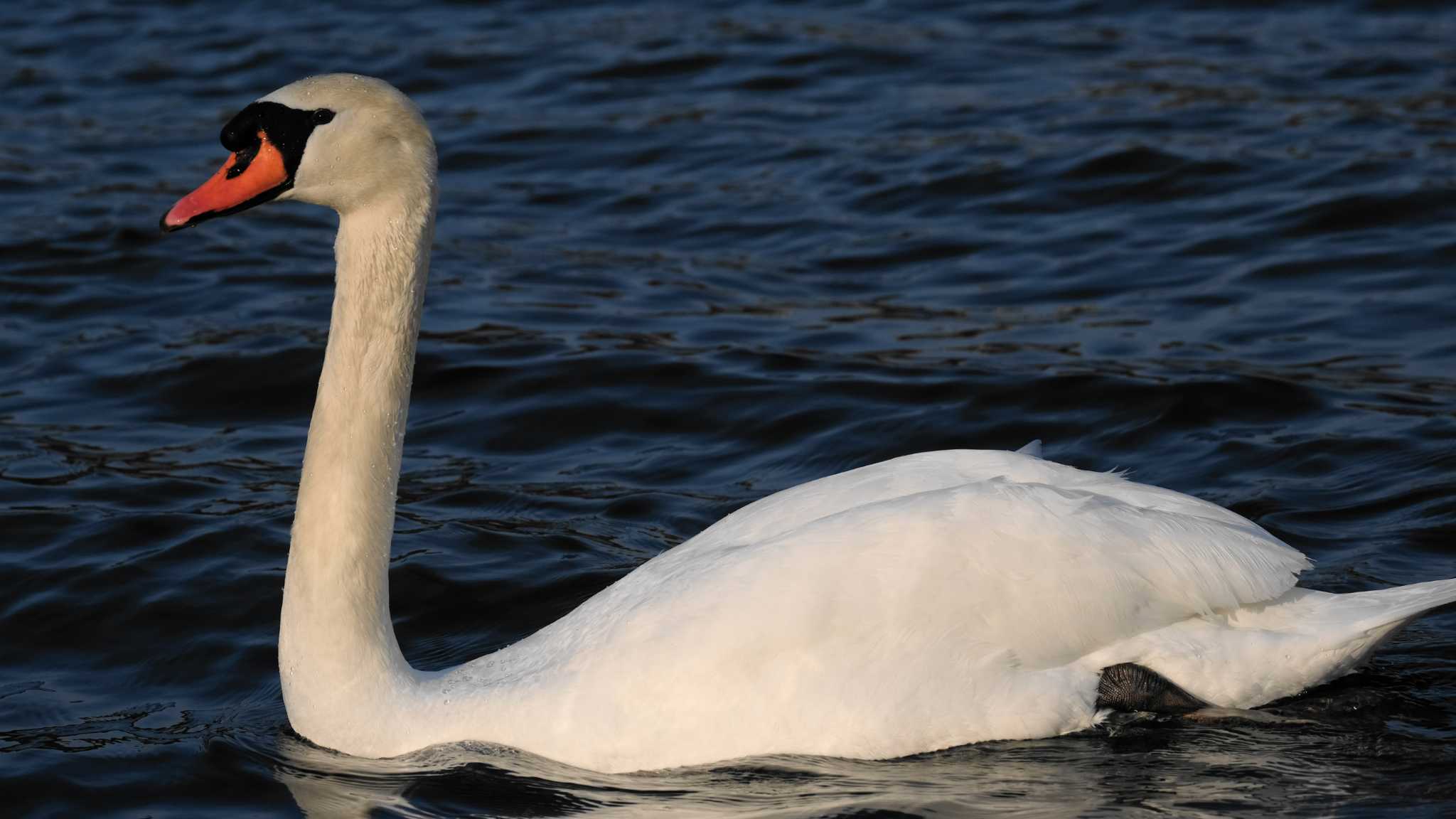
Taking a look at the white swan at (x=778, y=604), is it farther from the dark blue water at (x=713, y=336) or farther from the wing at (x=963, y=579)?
the dark blue water at (x=713, y=336)

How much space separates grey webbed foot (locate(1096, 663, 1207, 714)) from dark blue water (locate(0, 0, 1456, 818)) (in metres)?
0.11

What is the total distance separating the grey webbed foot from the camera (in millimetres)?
5129

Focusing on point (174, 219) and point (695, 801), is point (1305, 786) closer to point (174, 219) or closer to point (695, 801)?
point (695, 801)

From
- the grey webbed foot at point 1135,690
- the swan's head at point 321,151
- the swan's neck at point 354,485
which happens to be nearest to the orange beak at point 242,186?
the swan's head at point 321,151

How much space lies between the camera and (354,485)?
5336 mm

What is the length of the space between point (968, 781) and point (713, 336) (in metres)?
4.62

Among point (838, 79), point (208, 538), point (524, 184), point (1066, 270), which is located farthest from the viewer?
point (838, 79)

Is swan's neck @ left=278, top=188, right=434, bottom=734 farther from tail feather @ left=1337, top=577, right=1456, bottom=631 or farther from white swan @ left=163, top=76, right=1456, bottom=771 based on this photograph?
tail feather @ left=1337, top=577, right=1456, bottom=631

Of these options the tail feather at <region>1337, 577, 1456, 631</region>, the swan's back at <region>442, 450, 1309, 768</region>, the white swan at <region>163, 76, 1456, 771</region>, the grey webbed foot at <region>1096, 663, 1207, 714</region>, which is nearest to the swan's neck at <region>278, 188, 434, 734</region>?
the white swan at <region>163, 76, 1456, 771</region>

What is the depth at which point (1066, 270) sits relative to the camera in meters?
10.0

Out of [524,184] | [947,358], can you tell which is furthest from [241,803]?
[524,184]

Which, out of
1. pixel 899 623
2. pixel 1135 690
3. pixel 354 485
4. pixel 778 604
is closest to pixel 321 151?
pixel 354 485

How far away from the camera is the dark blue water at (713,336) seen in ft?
17.5

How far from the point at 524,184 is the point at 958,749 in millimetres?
7526
